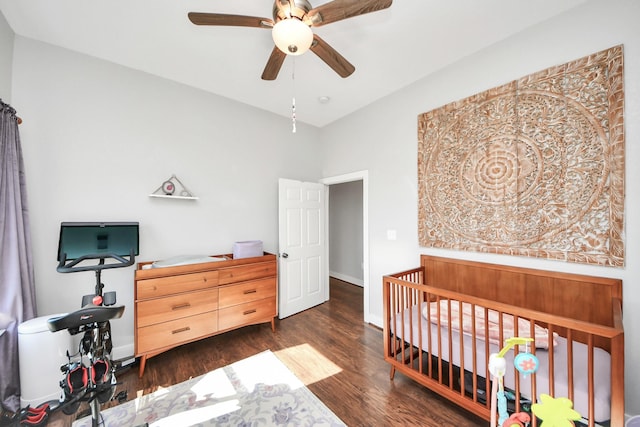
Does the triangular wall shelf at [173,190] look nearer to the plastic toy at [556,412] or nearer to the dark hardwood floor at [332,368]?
the dark hardwood floor at [332,368]

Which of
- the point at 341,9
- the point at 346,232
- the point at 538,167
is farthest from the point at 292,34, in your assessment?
the point at 346,232

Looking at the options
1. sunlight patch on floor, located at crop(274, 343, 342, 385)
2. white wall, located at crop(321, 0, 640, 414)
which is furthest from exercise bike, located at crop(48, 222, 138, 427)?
white wall, located at crop(321, 0, 640, 414)

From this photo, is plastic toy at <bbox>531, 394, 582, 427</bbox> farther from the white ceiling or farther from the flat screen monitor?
the flat screen monitor

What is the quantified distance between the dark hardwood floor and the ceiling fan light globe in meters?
2.44

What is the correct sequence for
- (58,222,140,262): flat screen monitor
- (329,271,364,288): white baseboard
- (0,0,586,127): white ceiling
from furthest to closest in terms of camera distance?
(329,271,364,288): white baseboard → (58,222,140,262): flat screen monitor → (0,0,586,127): white ceiling

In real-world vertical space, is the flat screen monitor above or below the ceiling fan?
below

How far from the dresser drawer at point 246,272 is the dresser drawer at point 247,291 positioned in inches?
2.2

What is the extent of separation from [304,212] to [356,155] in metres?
1.10

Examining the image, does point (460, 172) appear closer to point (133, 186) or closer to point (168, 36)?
point (168, 36)

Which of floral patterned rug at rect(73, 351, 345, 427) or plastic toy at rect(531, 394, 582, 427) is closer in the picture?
plastic toy at rect(531, 394, 582, 427)

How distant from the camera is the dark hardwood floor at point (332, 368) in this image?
162cm

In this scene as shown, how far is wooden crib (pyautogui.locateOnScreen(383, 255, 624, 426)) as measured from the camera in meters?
1.16

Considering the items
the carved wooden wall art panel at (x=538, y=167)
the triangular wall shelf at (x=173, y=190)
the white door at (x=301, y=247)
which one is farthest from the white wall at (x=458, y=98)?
the triangular wall shelf at (x=173, y=190)

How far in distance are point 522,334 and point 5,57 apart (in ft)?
14.0
